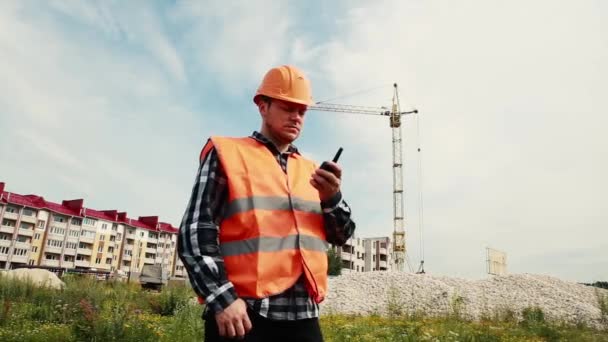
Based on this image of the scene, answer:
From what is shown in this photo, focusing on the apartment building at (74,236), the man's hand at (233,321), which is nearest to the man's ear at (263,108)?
the man's hand at (233,321)

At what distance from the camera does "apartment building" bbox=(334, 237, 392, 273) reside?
240ft

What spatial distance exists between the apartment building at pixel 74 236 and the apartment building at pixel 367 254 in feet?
94.9

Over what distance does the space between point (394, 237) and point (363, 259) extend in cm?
3254

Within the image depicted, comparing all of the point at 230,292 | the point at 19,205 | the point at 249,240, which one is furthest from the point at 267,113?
the point at 19,205

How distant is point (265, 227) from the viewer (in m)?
1.64

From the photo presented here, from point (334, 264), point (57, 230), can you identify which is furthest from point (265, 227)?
point (57, 230)

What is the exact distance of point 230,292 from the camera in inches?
57.1

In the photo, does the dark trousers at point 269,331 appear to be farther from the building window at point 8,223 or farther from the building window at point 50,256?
the building window at point 50,256

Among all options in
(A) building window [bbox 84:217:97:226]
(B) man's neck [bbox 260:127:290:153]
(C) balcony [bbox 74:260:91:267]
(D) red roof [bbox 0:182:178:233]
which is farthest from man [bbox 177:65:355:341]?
(C) balcony [bbox 74:260:91:267]

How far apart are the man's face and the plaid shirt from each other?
321mm

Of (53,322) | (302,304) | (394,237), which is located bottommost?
(53,322)

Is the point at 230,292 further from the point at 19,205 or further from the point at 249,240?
the point at 19,205

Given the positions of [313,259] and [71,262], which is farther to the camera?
[71,262]

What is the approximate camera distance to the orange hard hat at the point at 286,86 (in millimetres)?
1847
